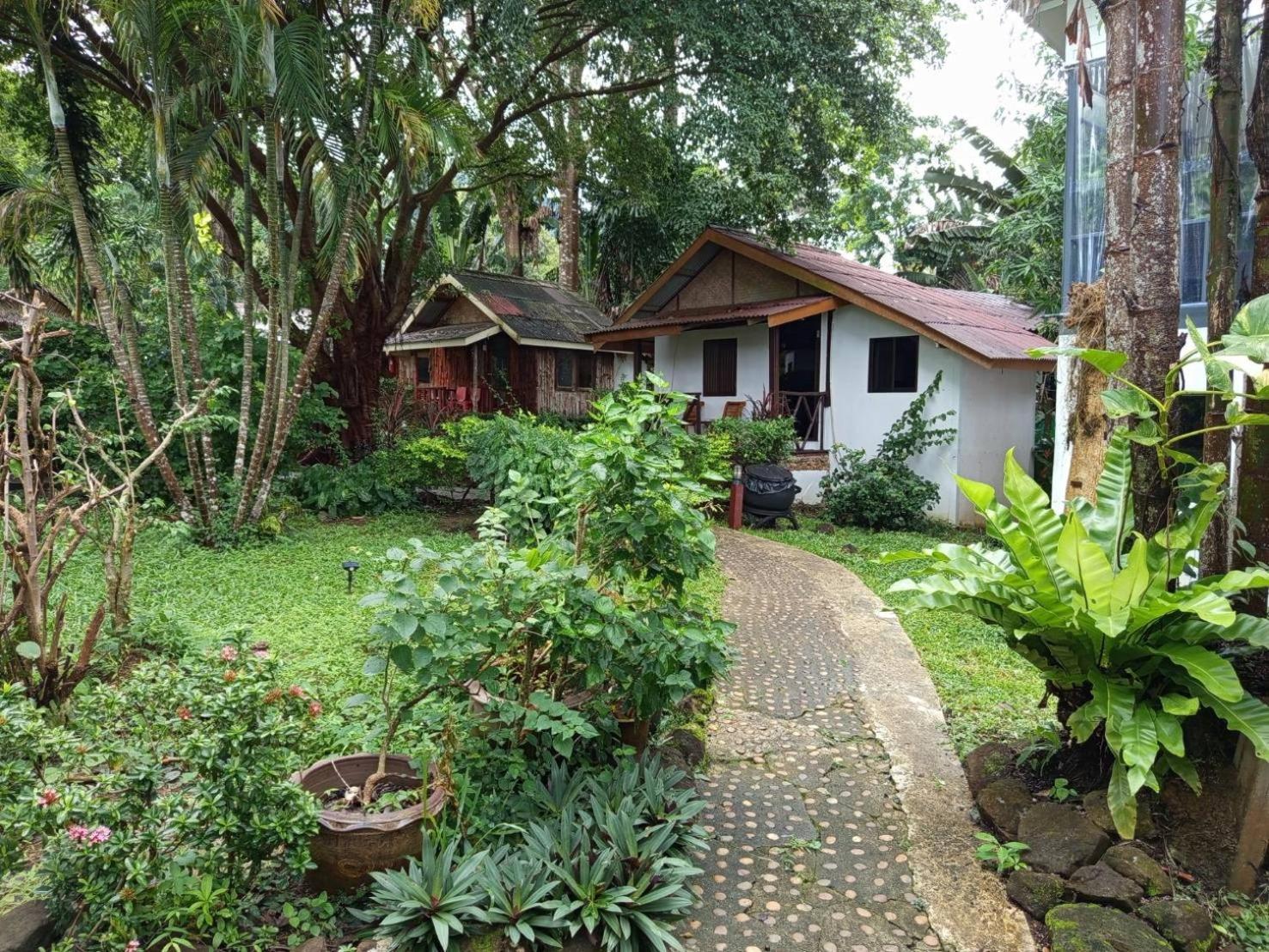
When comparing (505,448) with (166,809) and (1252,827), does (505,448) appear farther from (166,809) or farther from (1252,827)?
(1252,827)

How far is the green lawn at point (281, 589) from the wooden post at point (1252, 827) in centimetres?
431

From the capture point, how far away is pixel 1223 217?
10.9ft

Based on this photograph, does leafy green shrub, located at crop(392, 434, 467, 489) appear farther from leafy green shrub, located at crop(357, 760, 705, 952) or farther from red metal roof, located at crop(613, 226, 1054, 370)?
leafy green shrub, located at crop(357, 760, 705, 952)

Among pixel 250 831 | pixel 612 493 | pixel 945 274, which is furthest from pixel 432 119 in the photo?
pixel 945 274

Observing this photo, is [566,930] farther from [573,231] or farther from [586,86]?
[573,231]

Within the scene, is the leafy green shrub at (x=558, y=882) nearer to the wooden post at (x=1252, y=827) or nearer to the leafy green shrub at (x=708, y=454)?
the wooden post at (x=1252, y=827)

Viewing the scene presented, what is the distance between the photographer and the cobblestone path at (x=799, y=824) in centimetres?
281

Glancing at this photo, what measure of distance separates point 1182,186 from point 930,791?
6705 mm

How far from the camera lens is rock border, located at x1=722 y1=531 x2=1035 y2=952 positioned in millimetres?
2836

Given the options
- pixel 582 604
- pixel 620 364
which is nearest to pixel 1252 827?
pixel 582 604

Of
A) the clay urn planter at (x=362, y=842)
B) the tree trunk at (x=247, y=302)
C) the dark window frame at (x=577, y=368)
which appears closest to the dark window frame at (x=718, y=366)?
the dark window frame at (x=577, y=368)

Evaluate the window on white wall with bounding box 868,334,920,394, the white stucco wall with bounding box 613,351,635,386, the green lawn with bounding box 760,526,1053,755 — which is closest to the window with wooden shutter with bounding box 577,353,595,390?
the white stucco wall with bounding box 613,351,635,386

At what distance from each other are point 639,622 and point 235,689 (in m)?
1.43

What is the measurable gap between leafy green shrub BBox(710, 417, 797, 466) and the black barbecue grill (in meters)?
Answer: 0.32
